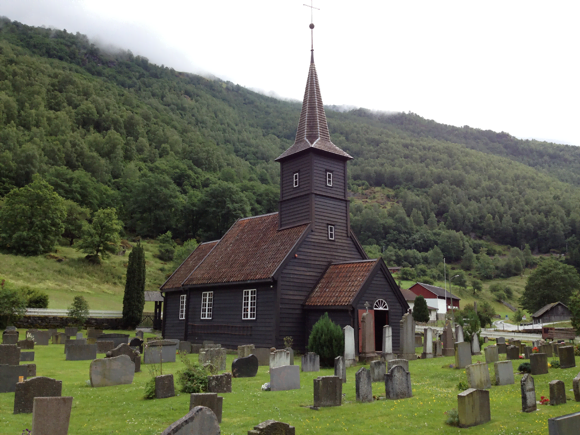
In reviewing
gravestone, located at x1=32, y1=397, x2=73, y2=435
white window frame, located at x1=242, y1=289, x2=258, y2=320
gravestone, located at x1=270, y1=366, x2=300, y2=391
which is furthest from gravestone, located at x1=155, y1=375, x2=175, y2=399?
white window frame, located at x1=242, y1=289, x2=258, y2=320

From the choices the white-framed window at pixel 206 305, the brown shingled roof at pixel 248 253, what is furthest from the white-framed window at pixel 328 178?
the white-framed window at pixel 206 305

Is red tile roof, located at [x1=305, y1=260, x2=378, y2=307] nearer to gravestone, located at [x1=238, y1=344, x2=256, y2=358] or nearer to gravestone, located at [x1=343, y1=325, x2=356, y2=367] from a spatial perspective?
gravestone, located at [x1=343, y1=325, x2=356, y2=367]

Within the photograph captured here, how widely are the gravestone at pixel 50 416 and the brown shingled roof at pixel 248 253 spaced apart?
16.0 m

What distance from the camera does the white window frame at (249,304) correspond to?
83.4 ft

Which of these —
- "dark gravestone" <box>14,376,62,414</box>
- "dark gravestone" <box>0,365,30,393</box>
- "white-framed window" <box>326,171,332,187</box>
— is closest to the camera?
"dark gravestone" <box>14,376,62,414</box>

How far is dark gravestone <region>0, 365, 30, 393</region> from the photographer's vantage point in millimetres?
12719

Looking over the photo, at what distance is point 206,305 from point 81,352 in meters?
8.89

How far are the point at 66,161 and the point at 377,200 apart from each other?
10160 cm

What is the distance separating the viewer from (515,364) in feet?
61.0

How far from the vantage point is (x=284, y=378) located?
1339cm

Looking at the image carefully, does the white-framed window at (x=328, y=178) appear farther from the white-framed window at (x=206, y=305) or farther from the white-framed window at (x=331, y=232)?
the white-framed window at (x=206, y=305)

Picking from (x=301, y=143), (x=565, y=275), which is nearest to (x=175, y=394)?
(x=301, y=143)

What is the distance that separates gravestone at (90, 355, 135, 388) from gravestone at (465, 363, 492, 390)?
9918 millimetres

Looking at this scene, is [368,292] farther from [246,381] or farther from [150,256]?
Answer: [150,256]
